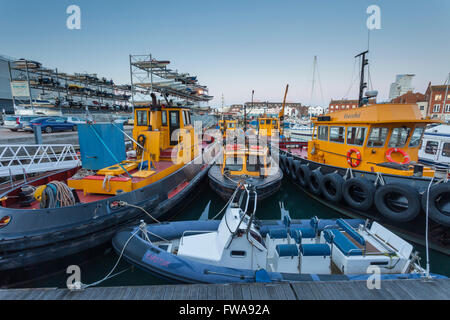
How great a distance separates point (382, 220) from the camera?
5984mm

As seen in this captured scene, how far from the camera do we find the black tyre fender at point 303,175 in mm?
8474

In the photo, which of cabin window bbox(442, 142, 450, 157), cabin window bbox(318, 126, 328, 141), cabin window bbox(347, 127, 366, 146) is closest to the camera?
cabin window bbox(347, 127, 366, 146)

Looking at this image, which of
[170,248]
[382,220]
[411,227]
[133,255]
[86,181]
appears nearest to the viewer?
[133,255]

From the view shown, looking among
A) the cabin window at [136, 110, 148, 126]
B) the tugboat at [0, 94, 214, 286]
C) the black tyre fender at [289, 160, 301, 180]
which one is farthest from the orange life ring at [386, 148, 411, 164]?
the cabin window at [136, 110, 148, 126]

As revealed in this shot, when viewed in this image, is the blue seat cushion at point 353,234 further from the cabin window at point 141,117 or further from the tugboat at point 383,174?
the cabin window at point 141,117

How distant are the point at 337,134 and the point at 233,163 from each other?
14.3 ft

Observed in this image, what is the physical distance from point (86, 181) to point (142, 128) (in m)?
4.07

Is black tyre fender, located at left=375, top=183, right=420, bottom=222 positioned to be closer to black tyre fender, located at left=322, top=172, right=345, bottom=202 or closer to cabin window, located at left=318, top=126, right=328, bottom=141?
black tyre fender, located at left=322, top=172, right=345, bottom=202

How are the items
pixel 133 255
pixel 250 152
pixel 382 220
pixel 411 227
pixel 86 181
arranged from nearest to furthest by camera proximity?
1. pixel 133 255
2. pixel 86 181
3. pixel 411 227
4. pixel 382 220
5. pixel 250 152

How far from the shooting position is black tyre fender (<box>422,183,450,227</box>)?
15.1 feet

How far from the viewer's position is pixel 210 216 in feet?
24.6
